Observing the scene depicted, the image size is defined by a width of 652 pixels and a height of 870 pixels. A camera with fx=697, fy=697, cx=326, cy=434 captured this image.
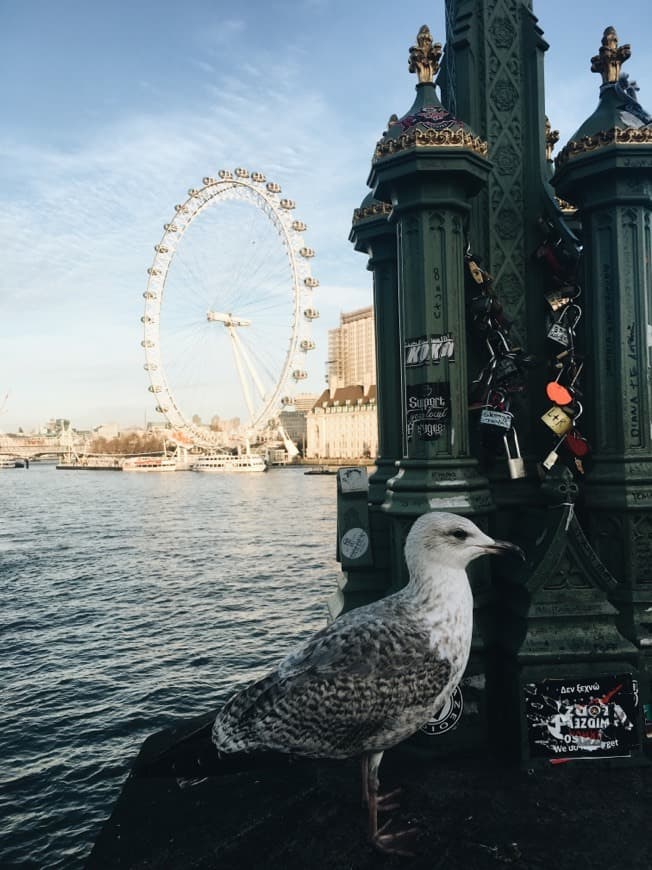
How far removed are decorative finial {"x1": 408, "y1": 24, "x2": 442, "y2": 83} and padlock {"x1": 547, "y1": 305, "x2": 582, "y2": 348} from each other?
213cm

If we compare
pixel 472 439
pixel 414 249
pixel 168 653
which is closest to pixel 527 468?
pixel 472 439

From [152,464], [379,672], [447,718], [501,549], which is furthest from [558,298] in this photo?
[152,464]

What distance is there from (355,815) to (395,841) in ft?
1.32

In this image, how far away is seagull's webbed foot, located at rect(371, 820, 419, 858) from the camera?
3.46 m

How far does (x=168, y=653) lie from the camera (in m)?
12.5

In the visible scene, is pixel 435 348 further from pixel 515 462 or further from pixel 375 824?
pixel 375 824

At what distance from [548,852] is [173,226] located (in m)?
66.7

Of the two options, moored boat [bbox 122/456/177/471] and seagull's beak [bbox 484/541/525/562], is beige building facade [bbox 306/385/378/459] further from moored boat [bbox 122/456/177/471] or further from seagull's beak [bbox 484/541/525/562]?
seagull's beak [bbox 484/541/525/562]

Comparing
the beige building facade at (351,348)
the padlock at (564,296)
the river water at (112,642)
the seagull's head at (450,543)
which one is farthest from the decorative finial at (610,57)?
the beige building facade at (351,348)

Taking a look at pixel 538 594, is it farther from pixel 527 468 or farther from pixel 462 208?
pixel 462 208

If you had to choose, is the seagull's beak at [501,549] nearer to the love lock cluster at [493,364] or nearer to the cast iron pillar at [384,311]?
the love lock cluster at [493,364]

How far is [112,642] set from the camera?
13.5 m

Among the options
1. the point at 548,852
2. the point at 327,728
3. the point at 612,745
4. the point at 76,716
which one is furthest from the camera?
the point at 76,716

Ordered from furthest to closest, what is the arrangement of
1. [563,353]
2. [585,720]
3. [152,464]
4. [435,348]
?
[152,464] → [563,353] → [435,348] → [585,720]
